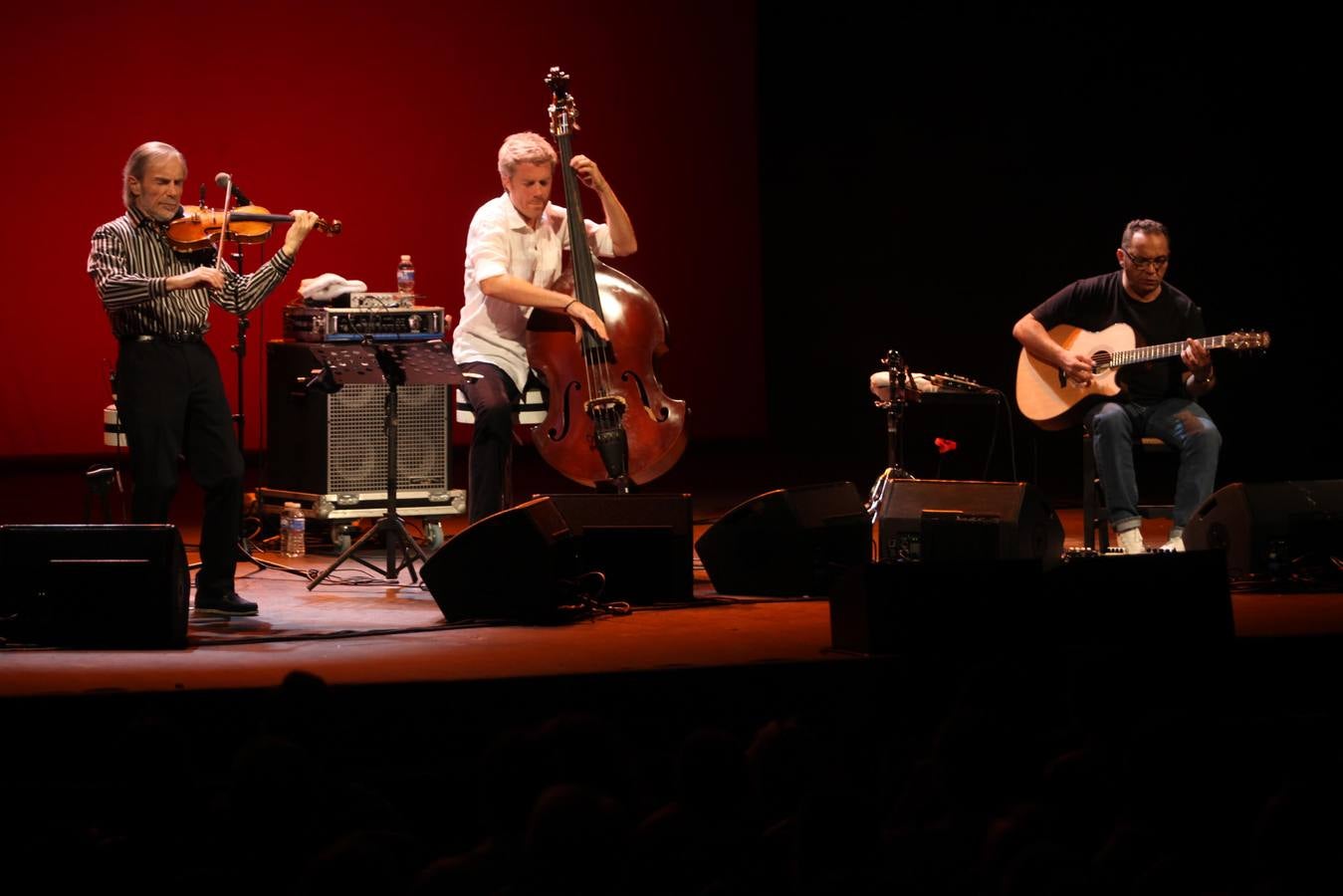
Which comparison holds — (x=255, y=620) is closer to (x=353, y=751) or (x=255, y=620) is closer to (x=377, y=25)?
(x=353, y=751)

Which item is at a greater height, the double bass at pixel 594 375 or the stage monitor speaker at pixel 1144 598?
the double bass at pixel 594 375

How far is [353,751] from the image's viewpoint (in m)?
3.62

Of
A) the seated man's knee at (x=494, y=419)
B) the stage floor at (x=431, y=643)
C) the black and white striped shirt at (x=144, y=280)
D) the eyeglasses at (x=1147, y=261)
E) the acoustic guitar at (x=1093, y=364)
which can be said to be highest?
the eyeglasses at (x=1147, y=261)

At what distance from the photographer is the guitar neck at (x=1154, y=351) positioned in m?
5.82

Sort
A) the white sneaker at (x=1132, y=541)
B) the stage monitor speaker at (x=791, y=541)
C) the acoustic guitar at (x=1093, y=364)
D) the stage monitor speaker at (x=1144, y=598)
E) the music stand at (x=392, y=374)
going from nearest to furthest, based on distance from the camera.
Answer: the stage monitor speaker at (x=1144, y=598) → the stage monitor speaker at (x=791, y=541) → the music stand at (x=392, y=374) → the white sneaker at (x=1132, y=541) → the acoustic guitar at (x=1093, y=364)

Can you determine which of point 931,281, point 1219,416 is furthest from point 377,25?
point 1219,416

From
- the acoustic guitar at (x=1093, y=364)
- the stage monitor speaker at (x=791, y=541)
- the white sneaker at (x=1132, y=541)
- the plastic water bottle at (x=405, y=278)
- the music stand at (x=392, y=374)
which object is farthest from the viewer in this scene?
the plastic water bottle at (x=405, y=278)

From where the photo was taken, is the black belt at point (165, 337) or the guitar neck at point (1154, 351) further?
the guitar neck at point (1154, 351)

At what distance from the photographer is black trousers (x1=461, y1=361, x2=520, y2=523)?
5707mm

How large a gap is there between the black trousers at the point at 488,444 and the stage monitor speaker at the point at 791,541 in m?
0.83

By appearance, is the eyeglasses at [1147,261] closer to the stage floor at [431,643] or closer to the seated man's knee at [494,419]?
the stage floor at [431,643]

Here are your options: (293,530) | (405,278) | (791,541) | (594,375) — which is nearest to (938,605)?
(791,541)

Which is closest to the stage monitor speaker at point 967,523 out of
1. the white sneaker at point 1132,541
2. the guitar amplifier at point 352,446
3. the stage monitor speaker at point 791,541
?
the stage monitor speaker at point 791,541

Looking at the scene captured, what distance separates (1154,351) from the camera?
591cm
